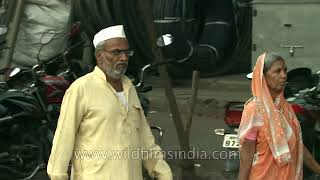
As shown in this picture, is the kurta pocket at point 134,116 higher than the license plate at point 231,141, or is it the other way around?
the kurta pocket at point 134,116

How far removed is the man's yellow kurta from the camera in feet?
12.7

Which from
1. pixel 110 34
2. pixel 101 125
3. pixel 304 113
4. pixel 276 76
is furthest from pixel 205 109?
pixel 101 125

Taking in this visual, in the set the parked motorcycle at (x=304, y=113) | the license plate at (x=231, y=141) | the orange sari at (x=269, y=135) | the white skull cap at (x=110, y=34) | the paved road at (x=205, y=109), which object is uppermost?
the white skull cap at (x=110, y=34)

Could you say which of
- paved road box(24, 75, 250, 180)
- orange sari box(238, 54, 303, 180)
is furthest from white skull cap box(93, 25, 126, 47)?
paved road box(24, 75, 250, 180)

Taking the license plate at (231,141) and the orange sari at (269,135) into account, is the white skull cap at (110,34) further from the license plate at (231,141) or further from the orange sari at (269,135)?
the license plate at (231,141)

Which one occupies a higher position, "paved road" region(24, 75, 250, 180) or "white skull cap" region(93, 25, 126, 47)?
"white skull cap" region(93, 25, 126, 47)

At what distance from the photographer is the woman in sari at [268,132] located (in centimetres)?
405

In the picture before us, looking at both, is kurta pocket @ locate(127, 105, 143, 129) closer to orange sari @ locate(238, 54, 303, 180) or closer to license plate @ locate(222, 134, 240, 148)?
orange sari @ locate(238, 54, 303, 180)

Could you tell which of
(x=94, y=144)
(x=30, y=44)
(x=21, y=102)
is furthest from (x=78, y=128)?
(x=30, y=44)

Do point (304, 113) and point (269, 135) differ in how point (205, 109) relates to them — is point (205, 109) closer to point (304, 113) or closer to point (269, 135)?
point (304, 113)

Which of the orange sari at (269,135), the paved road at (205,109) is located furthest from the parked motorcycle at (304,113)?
the paved road at (205,109)

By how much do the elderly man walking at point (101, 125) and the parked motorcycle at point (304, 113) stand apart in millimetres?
1622

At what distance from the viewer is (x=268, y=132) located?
4.05m

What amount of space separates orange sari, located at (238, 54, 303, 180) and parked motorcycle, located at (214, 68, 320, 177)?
121 cm
